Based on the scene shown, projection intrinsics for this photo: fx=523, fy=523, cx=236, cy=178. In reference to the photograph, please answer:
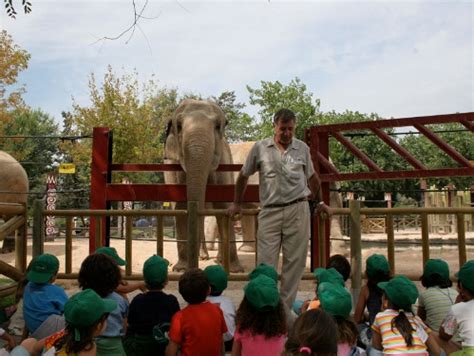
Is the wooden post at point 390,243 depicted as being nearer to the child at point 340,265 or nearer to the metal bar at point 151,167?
the child at point 340,265

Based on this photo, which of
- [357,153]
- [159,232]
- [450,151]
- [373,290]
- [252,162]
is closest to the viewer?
[373,290]

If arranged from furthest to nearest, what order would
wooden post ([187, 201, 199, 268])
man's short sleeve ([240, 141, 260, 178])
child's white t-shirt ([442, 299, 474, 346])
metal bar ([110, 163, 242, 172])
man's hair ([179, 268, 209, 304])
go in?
metal bar ([110, 163, 242, 172]) < wooden post ([187, 201, 199, 268]) < man's short sleeve ([240, 141, 260, 178]) < man's hair ([179, 268, 209, 304]) < child's white t-shirt ([442, 299, 474, 346])

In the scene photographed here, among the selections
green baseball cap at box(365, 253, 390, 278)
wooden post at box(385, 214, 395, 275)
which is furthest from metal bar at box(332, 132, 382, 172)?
green baseball cap at box(365, 253, 390, 278)

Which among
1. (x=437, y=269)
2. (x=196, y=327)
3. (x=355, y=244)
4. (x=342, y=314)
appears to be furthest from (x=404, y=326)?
(x=355, y=244)

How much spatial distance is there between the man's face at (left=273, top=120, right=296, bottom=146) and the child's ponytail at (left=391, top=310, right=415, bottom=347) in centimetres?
196

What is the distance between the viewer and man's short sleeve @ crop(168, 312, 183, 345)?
321 cm

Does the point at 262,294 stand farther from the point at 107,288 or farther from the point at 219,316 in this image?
the point at 107,288

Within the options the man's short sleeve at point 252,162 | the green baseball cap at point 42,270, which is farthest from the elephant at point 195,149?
the green baseball cap at point 42,270

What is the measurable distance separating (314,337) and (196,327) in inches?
48.9

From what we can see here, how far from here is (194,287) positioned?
3.33m

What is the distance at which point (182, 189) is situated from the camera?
7535 mm

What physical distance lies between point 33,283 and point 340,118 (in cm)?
3488

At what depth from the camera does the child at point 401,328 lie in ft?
9.83

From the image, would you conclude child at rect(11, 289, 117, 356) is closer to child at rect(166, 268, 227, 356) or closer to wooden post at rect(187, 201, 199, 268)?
child at rect(166, 268, 227, 356)
